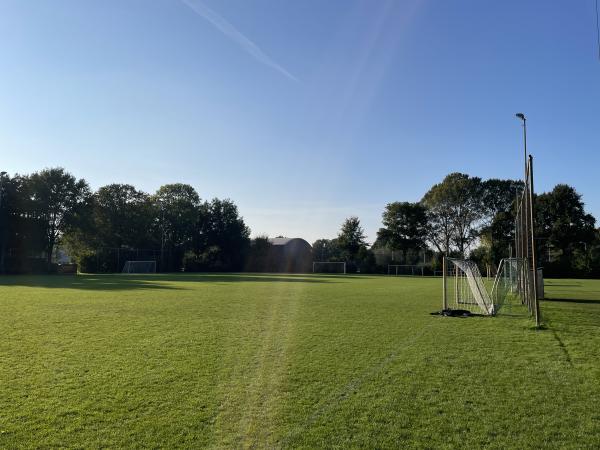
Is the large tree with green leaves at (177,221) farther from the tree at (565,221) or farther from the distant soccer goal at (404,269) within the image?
the tree at (565,221)

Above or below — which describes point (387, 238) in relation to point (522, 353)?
above

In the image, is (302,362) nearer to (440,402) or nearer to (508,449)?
(440,402)

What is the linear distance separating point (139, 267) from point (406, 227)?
39.7 meters

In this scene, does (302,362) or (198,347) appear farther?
(198,347)

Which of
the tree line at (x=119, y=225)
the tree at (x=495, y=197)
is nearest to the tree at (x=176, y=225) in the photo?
the tree line at (x=119, y=225)

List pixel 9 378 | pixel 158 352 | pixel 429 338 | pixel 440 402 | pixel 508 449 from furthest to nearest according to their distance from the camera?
pixel 429 338, pixel 158 352, pixel 9 378, pixel 440 402, pixel 508 449

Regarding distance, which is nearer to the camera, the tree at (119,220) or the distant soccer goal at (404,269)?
the distant soccer goal at (404,269)

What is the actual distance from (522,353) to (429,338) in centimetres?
188

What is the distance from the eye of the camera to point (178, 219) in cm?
7181

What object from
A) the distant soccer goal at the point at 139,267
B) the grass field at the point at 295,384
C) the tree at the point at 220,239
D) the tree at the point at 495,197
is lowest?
the grass field at the point at 295,384

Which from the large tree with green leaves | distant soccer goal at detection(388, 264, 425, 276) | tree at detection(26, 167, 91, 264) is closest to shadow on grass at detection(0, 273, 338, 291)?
tree at detection(26, 167, 91, 264)

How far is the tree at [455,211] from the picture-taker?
69812mm

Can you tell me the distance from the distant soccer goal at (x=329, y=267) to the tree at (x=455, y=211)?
15.9 metres

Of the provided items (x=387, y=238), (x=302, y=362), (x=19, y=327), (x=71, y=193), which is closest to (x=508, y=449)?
(x=302, y=362)
